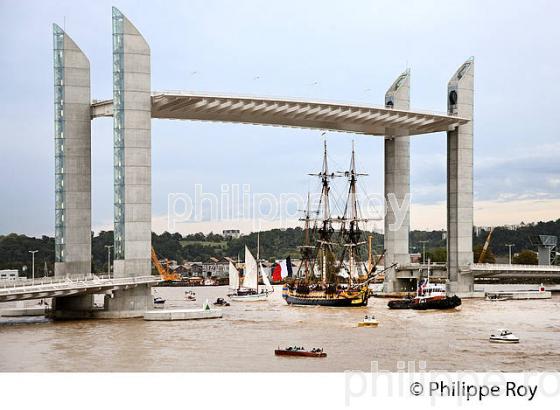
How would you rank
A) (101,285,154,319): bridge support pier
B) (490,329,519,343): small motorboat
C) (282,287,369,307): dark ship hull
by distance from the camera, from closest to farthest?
(490,329,519,343): small motorboat, (101,285,154,319): bridge support pier, (282,287,369,307): dark ship hull

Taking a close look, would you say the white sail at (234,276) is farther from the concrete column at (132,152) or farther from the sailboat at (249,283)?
the concrete column at (132,152)

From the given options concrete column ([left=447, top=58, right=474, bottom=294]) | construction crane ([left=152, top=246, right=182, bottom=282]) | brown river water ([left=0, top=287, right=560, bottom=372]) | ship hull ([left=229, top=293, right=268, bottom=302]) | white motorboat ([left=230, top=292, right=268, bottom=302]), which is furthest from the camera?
construction crane ([left=152, top=246, right=182, bottom=282])

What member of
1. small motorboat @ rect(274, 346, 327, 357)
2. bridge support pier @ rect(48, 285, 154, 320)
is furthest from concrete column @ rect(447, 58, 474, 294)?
small motorboat @ rect(274, 346, 327, 357)

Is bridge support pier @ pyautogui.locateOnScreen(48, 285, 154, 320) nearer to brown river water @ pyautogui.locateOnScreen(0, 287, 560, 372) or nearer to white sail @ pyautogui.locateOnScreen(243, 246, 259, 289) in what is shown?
brown river water @ pyautogui.locateOnScreen(0, 287, 560, 372)

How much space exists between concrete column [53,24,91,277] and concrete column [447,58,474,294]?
26.7m

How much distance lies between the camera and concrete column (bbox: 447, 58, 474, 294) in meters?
67.2

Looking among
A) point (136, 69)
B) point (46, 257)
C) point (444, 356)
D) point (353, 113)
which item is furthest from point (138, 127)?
point (46, 257)

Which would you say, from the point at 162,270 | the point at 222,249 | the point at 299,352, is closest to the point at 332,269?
the point at 299,352

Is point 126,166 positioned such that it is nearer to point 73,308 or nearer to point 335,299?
point 73,308

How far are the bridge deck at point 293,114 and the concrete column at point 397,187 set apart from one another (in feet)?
6.06

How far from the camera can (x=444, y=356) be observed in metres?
33.3

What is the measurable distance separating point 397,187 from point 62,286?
104 feet
